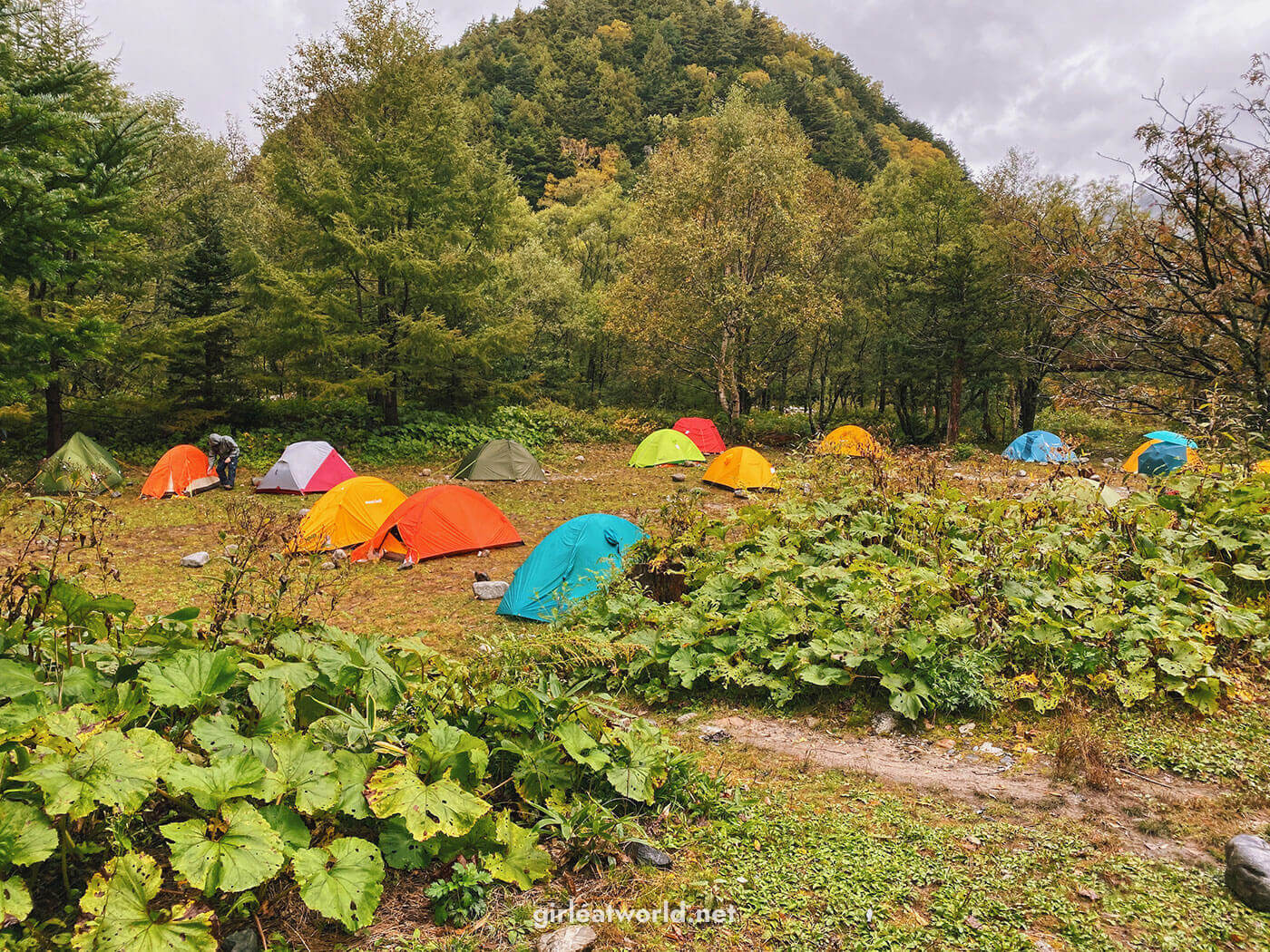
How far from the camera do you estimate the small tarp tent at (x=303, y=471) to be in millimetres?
14586

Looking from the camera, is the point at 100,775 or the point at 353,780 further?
the point at 353,780

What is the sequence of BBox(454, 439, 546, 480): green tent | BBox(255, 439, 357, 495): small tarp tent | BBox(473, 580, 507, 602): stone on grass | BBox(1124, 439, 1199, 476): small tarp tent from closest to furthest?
BBox(473, 580, 507, 602): stone on grass, BBox(255, 439, 357, 495): small tarp tent, BBox(1124, 439, 1199, 476): small tarp tent, BBox(454, 439, 546, 480): green tent

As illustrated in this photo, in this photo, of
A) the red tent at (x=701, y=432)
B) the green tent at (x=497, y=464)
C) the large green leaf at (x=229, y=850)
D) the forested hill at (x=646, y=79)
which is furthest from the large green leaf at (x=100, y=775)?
the forested hill at (x=646, y=79)

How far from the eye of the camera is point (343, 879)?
2.26 metres

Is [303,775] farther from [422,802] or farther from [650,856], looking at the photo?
[650,856]

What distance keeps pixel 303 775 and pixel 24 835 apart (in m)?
0.76

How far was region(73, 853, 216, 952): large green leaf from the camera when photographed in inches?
73.4

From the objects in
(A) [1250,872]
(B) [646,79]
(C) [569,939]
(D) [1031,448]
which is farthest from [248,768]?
(B) [646,79]

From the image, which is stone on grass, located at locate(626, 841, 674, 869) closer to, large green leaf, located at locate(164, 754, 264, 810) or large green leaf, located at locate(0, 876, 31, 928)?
large green leaf, located at locate(164, 754, 264, 810)

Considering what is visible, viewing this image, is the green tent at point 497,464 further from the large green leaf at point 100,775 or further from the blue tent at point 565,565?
the large green leaf at point 100,775

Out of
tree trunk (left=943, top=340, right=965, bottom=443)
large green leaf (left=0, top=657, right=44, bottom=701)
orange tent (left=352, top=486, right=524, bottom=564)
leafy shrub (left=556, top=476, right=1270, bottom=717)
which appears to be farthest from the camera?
tree trunk (left=943, top=340, right=965, bottom=443)

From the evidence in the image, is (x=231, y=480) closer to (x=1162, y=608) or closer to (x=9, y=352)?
(x=9, y=352)

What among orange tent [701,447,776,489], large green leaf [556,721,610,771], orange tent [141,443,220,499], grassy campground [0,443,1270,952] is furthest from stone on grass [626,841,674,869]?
orange tent [141,443,220,499]

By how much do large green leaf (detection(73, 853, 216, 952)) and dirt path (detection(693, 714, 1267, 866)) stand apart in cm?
314
